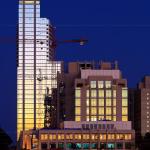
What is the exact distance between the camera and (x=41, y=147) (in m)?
200

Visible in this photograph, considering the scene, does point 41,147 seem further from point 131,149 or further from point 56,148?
point 131,149

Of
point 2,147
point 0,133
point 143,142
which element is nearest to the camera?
point 2,147

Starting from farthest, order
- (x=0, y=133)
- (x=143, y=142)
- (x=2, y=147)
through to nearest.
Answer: (x=143, y=142) < (x=0, y=133) < (x=2, y=147)

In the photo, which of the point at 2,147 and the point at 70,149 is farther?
the point at 70,149

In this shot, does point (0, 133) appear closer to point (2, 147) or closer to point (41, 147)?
point (2, 147)

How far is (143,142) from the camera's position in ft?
617

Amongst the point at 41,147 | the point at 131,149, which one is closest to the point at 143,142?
the point at 131,149

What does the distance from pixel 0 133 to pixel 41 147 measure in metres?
48.2

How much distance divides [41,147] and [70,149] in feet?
23.3

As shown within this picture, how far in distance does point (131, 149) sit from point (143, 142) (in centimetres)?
1130

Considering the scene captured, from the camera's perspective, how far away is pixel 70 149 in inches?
7756

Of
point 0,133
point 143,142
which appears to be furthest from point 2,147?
point 143,142

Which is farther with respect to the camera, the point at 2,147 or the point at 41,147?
the point at 41,147

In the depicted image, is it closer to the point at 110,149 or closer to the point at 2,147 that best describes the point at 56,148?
the point at 110,149
